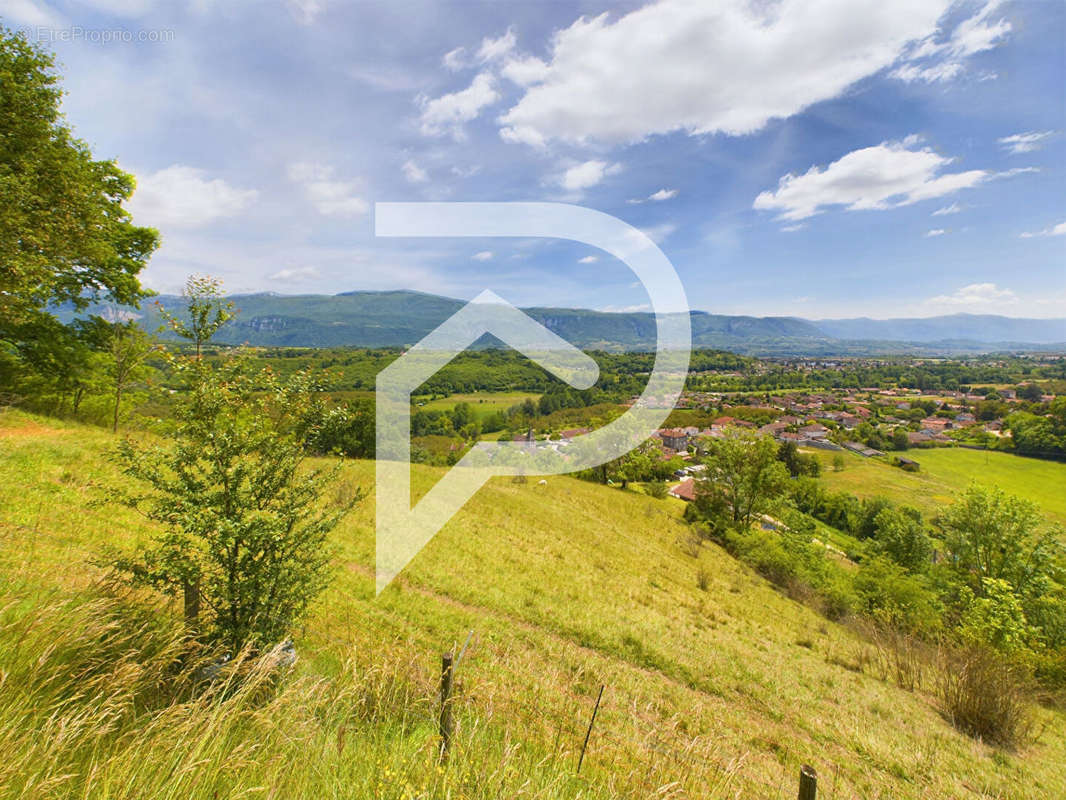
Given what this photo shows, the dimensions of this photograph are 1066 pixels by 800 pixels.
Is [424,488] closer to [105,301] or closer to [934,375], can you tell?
[105,301]

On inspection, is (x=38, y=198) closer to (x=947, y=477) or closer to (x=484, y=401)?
(x=484, y=401)

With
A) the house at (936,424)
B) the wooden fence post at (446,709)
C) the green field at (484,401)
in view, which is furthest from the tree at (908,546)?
the house at (936,424)

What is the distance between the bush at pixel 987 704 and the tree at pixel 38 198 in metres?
23.9

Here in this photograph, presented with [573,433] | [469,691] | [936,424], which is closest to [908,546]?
[573,433]

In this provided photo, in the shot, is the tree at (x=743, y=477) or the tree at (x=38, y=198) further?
the tree at (x=743, y=477)

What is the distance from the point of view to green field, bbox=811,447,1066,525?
51844 mm

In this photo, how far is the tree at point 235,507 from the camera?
3.76 meters

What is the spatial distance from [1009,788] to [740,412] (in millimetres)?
93594

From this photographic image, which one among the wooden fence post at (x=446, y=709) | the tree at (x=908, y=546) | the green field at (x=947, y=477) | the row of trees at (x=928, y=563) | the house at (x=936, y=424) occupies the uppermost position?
the wooden fence post at (x=446, y=709)

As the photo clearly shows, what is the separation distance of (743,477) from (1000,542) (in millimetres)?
12368

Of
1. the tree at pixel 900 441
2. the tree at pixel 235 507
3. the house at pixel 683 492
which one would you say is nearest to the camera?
the tree at pixel 235 507

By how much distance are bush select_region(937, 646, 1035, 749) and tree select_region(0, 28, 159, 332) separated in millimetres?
23946

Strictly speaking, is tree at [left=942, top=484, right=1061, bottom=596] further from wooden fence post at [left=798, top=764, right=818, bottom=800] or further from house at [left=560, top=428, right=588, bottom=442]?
house at [left=560, top=428, right=588, bottom=442]

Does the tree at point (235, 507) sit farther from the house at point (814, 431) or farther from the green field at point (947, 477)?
the house at point (814, 431)
